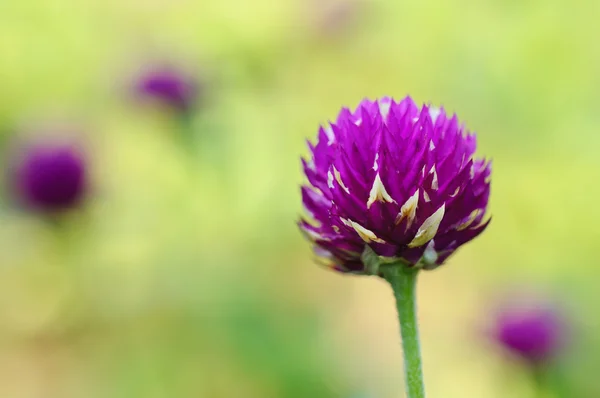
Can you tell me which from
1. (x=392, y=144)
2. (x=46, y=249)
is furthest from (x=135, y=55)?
(x=392, y=144)

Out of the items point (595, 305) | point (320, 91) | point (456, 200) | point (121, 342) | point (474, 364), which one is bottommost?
point (121, 342)

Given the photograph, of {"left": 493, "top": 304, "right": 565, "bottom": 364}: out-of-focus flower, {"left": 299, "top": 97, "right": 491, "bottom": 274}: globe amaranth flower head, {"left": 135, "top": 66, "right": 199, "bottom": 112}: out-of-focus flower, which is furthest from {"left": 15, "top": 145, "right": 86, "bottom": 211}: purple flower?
{"left": 299, "top": 97, "right": 491, "bottom": 274}: globe amaranth flower head

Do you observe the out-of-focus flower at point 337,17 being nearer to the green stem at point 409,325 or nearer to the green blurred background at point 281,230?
the green blurred background at point 281,230

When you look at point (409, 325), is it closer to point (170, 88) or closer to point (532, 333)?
point (532, 333)

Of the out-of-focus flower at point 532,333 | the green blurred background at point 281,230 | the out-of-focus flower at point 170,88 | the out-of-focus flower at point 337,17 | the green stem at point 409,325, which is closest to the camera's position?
the green stem at point 409,325

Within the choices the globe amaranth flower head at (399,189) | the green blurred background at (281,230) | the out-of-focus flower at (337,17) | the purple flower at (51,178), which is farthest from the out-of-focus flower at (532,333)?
the out-of-focus flower at (337,17)

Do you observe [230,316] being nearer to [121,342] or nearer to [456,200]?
[121,342]
